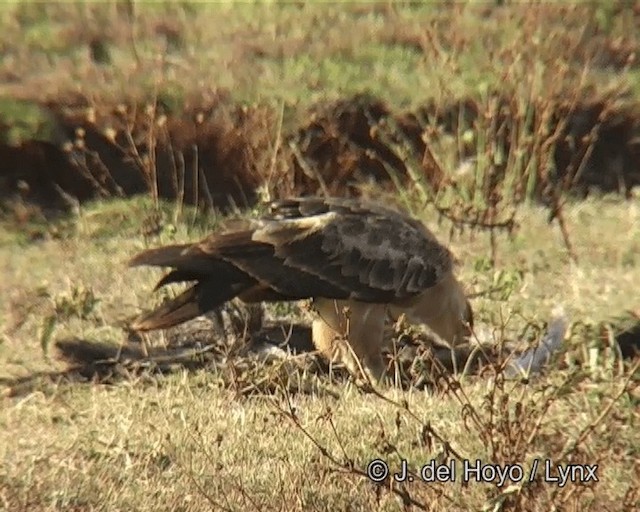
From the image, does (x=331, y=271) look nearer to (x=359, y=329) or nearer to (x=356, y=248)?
(x=356, y=248)

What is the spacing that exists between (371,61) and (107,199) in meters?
3.46

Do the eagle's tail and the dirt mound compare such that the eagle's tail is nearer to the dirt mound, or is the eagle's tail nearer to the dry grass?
the dry grass

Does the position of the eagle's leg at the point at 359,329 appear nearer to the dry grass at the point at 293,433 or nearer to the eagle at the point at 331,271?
the eagle at the point at 331,271

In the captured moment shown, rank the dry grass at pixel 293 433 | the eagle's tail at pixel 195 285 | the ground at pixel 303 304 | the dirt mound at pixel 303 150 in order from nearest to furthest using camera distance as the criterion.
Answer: the dry grass at pixel 293 433 < the ground at pixel 303 304 < the eagle's tail at pixel 195 285 < the dirt mound at pixel 303 150

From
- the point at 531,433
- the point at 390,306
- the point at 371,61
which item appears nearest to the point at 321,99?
the point at 371,61

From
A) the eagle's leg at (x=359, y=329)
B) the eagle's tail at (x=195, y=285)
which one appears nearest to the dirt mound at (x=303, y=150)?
the eagle's leg at (x=359, y=329)

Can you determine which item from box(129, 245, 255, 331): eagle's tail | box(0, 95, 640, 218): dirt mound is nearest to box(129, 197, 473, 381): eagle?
box(129, 245, 255, 331): eagle's tail

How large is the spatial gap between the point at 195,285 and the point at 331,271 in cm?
65

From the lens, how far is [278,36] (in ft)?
45.3

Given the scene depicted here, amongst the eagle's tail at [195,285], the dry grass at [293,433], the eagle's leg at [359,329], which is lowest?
the eagle's leg at [359,329]

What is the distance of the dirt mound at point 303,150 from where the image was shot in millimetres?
9820

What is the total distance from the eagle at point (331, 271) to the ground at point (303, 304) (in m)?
0.28

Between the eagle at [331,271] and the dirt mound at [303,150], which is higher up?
the eagle at [331,271]

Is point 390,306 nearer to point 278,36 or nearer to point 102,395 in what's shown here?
point 102,395
